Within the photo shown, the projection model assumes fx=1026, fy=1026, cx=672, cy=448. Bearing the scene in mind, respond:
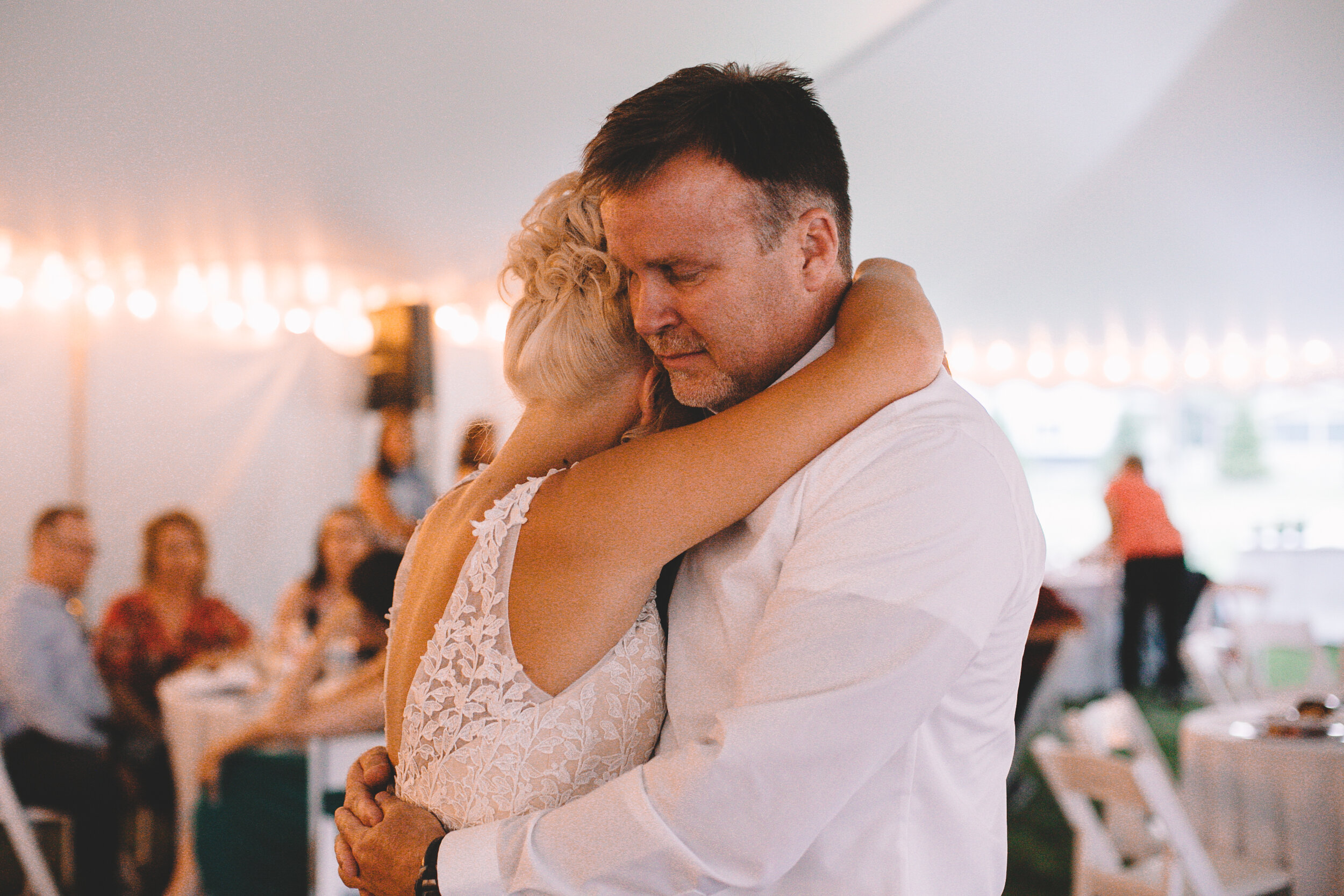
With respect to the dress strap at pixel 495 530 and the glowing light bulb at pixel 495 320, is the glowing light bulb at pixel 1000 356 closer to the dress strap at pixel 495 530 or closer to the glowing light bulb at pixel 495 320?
the glowing light bulb at pixel 495 320

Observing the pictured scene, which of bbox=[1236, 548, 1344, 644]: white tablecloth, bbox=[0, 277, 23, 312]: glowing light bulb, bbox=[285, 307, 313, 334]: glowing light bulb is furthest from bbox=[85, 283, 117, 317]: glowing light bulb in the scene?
bbox=[1236, 548, 1344, 644]: white tablecloth

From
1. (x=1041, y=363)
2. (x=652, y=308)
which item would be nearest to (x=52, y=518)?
(x=652, y=308)

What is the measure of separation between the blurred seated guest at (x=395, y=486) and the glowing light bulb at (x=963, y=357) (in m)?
5.69

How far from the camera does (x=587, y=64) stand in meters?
4.83

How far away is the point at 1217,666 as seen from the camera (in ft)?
24.2

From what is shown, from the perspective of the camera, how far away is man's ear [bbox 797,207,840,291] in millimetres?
1293

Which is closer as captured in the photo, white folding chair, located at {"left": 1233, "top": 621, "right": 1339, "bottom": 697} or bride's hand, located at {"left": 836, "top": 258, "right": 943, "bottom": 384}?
bride's hand, located at {"left": 836, "top": 258, "right": 943, "bottom": 384}

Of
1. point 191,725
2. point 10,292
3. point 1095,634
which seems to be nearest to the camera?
point 191,725

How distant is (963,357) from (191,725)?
8243 millimetres

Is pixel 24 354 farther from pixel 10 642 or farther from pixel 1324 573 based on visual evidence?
pixel 1324 573

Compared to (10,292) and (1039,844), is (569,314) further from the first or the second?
(10,292)

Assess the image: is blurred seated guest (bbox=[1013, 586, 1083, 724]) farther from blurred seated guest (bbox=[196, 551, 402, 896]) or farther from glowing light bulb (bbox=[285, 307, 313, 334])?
glowing light bulb (bbox=[285, 307, 313, 334])

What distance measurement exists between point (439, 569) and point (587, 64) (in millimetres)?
3994

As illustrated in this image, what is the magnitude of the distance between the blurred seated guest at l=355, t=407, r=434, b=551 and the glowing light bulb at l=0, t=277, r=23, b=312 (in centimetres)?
235
